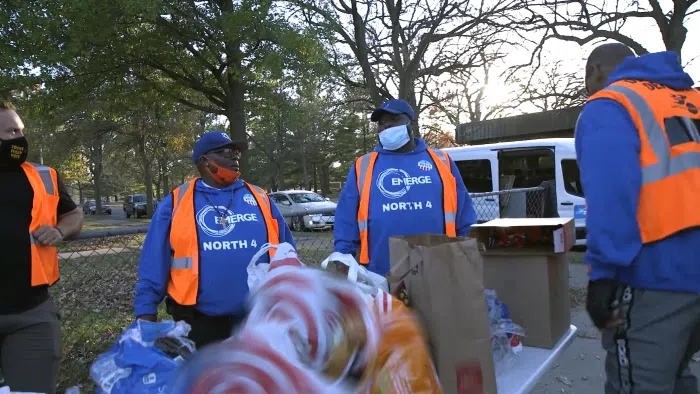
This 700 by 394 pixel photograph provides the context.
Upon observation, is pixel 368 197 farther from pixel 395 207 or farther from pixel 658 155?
pixel 658 155

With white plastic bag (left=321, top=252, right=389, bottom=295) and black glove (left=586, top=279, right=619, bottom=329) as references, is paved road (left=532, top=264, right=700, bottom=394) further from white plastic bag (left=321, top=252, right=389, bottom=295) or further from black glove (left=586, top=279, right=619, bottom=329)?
white plastic bag (left=321, top=252, right=389, bottom=295)

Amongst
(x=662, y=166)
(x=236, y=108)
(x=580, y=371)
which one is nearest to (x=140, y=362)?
(x=662, y=166)

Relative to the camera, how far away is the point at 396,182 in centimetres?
289

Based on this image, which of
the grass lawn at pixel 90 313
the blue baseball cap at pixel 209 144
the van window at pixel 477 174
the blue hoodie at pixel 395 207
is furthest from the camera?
the van window at pixel 477 174

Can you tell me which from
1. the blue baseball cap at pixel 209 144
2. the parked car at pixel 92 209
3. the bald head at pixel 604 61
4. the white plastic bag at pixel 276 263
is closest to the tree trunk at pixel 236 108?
the blue baseball cap at pixel 209 144

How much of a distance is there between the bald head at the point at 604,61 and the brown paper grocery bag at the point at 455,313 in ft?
3.50

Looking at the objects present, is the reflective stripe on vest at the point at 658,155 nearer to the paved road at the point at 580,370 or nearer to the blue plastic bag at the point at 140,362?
the blue plastic bag at the point at 140,362

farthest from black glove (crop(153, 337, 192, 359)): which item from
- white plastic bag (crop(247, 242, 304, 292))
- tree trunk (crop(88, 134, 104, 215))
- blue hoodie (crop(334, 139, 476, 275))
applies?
tree trunk (crop(88, 134, 104, 215))

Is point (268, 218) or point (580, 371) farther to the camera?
point (580, 371)

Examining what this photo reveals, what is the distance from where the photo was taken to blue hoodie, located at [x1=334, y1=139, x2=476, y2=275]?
112 inches

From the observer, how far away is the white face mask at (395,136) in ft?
9.57

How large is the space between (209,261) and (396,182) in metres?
1.12

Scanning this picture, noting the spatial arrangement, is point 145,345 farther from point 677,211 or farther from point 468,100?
point 468,100

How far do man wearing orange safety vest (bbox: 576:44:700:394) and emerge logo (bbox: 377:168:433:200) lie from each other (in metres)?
1.08
